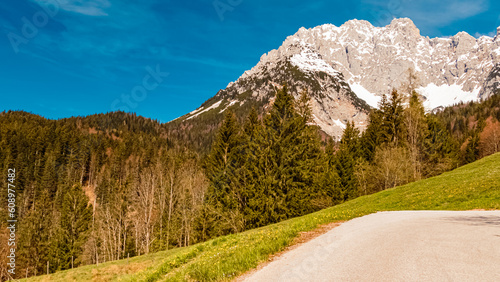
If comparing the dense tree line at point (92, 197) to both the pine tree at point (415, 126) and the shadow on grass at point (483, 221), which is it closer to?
the pine tree at point (415, 126)

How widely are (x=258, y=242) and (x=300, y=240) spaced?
1.70 m

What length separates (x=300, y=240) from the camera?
11.2 m

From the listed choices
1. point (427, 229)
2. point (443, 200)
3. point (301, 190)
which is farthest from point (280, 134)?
point (427, 229)

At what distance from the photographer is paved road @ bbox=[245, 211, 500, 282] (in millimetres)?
6031

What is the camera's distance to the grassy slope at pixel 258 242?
8.67 metres

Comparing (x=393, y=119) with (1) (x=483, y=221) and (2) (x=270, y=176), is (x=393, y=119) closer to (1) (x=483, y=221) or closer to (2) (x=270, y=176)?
(2) (x=270, y=176)

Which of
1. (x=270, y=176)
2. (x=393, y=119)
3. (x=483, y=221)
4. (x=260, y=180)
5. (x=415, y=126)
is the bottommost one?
(x=483, y=221)

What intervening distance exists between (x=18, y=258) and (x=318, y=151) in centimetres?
5776

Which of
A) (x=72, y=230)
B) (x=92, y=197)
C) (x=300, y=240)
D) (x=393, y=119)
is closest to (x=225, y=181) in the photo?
(x=300, y=240)

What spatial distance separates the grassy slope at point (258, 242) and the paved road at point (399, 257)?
1.01 metres

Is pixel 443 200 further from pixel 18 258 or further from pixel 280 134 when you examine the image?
pixel 18 258

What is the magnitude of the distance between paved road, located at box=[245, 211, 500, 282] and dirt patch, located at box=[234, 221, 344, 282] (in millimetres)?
260

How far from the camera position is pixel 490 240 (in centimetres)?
807

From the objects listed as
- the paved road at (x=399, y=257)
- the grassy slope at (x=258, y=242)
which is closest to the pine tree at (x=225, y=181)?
the grassy slope at (x=258, y=242)
